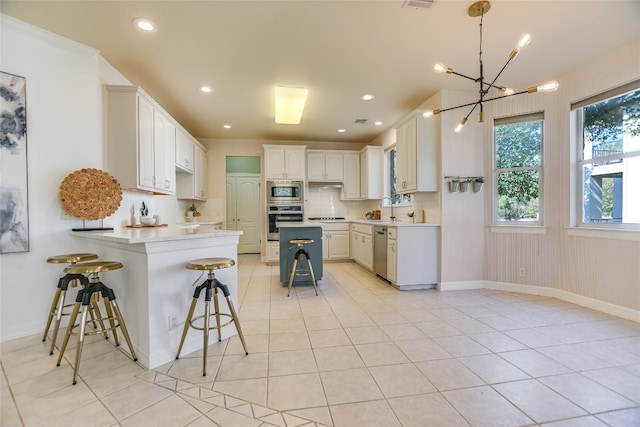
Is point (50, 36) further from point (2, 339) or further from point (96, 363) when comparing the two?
point (96, 363)

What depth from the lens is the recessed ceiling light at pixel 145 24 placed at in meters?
2.40

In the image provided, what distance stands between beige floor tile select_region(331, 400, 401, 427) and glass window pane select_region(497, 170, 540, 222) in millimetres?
3391

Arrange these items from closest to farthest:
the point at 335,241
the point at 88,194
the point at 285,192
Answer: the point at 88,194 → the point at 285,192 → the point at 335,241

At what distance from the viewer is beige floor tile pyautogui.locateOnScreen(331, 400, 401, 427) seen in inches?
57.9

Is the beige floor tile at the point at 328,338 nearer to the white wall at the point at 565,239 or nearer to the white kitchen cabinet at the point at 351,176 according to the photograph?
the white wall at the point at 565,239

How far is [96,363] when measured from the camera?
2047 millimetres

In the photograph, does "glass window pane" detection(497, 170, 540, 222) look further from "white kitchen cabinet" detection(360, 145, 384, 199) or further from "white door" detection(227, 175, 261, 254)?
"white door" detection(227, 175, 261, 254)

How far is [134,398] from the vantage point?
1.66 meters

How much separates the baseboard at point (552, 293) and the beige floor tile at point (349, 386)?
8.12 ft

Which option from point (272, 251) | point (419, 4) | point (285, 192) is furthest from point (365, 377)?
point (285, 192)

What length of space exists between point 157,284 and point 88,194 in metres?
1.44

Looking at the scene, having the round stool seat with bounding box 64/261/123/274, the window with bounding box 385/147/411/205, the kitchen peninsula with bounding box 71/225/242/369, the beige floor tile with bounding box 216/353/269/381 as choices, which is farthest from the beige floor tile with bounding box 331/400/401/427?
the window with bounding box 385/147/411/205

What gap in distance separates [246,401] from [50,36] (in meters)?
3.62

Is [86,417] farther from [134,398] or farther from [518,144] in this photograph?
[518,144]
